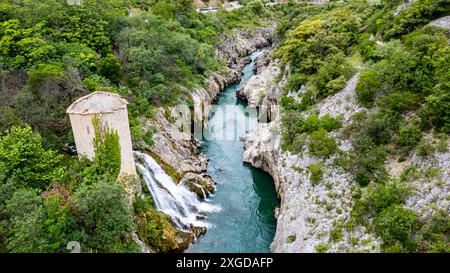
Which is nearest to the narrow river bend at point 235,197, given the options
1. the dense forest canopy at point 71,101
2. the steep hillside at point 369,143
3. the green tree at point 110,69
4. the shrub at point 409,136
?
the steep hillside at point 369,143

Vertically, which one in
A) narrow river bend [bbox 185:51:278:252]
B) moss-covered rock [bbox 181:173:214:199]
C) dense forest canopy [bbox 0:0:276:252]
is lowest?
narrow river bend [bbox 185:51:278:252]

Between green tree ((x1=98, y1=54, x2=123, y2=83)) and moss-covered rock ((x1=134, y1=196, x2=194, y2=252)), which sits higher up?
green tree ((x1=98, y1=54, x2=123, y2=83))

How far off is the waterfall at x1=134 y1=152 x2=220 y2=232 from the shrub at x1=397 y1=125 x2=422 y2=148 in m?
13.1

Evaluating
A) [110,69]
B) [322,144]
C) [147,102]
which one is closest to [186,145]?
[147,102]

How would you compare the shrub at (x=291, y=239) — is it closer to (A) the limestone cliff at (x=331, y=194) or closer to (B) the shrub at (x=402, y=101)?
(A) the limestone cliff at (x=331, y=194)

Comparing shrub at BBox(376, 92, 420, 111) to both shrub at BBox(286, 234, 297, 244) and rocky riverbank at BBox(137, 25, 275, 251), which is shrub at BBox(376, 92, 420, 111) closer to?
shrub at BBox(286, 234, 297, 244)

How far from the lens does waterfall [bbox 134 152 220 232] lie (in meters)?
23.2

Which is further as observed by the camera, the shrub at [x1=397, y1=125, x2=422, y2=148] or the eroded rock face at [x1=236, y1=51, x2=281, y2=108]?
the eroded rock face at [x1=236, y1=51, x2=281, y2=108]

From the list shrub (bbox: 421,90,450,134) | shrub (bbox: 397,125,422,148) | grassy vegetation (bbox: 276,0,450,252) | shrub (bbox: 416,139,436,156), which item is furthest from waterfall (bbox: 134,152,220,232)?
shrub (bbox: 421,90,450,134)

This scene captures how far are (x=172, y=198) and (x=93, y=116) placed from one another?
8.66 metres

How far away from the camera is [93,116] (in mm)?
18031

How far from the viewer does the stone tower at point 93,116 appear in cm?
1816

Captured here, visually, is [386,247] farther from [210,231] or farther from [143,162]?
[143,162]

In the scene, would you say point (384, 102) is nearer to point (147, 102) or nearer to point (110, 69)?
point (147, 102)
